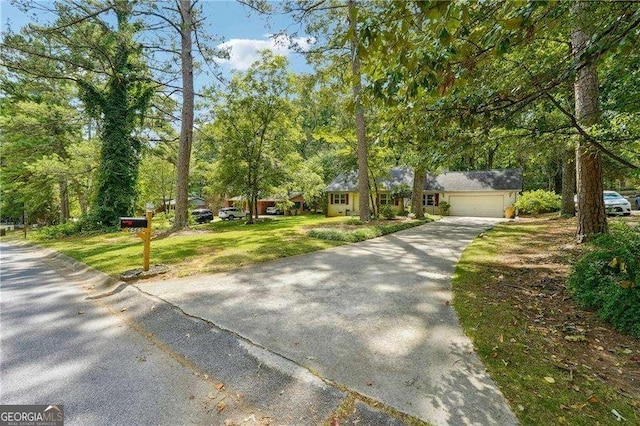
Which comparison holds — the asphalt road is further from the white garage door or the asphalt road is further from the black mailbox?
the white garage door

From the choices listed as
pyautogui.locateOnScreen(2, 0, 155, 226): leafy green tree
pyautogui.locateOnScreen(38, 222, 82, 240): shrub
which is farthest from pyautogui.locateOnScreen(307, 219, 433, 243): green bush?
pyautogui.locateOnScreen(38, 222, 82, 240): shrub

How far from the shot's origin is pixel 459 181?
2641cm

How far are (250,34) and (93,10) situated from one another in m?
6.99

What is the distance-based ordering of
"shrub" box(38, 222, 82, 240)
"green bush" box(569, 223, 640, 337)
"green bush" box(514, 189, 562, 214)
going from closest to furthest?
"green bush" box(569, 223, 640, 337), "shrub" box(38, 222, 82, 240), "green bush" box(514, 189, 562, 214)

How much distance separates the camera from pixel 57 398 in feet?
7.80

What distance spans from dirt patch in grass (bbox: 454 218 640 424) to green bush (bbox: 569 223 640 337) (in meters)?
0.15

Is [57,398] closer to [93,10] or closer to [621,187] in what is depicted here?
[93,10]

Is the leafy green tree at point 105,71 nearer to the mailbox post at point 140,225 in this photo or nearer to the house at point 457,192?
the mailbox post at point 140,225

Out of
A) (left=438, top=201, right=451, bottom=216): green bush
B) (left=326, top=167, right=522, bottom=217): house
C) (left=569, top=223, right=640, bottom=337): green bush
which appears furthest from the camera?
(left=438, top=201, right=451, bottom=216): green bush

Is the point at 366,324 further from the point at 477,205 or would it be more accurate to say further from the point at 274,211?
the point at 274,211

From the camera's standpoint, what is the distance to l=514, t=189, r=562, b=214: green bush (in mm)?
20953

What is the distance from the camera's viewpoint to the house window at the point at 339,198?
28.6m

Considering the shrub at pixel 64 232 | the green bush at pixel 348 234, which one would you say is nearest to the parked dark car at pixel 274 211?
the shrub at pixel 64 232

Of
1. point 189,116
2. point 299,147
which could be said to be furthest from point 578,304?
point 299,147
